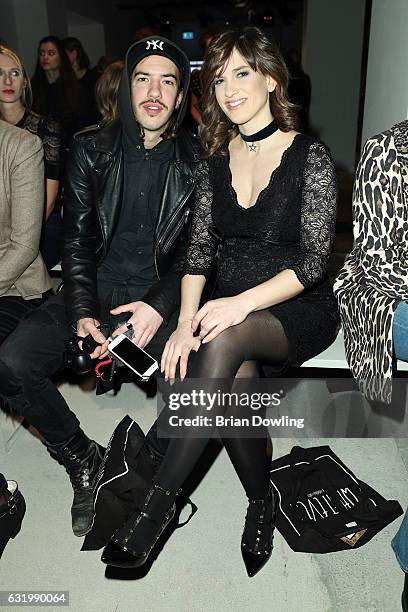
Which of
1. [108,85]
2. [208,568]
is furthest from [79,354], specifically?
[108,85]

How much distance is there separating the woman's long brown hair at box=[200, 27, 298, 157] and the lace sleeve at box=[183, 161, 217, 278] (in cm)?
16

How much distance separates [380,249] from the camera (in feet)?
6.00

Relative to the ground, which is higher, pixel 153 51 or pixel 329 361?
pixel 153 51

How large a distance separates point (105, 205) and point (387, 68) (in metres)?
1.79

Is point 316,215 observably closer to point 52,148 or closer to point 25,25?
point 52,148

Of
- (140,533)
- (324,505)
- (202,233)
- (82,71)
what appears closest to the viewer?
(140,533)

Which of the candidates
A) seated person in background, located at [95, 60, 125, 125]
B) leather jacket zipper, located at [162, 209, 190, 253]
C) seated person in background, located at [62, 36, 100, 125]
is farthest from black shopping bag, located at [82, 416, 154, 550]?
seated person in background, located at [62, 36, 100, 125]

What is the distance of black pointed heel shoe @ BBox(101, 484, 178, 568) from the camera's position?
182 cm

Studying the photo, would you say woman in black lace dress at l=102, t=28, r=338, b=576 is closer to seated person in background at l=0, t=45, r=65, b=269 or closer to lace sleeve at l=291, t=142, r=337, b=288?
lace sleeve at l=291, t=142, r=337, b=288

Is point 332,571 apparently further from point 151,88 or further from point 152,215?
point 151,88

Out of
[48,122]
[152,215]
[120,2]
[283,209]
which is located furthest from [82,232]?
[120,2]

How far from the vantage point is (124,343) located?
207 cm

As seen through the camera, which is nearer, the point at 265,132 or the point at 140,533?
the point at 140,533

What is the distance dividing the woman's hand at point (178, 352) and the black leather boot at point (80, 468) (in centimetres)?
49
